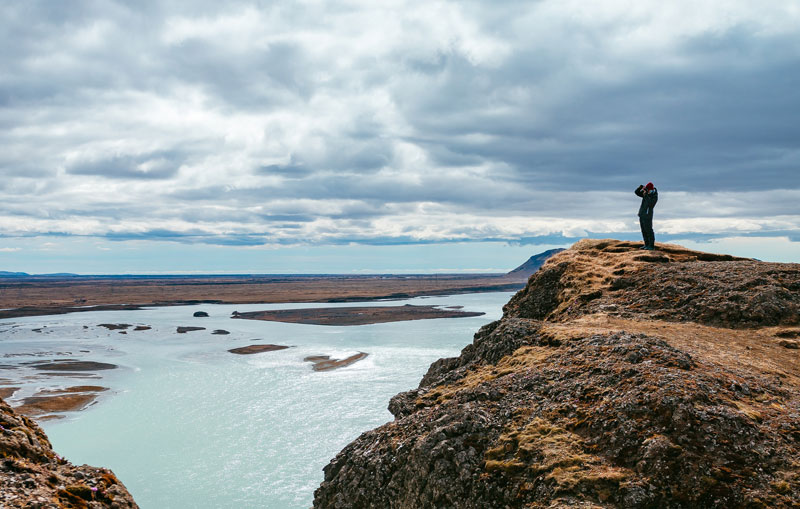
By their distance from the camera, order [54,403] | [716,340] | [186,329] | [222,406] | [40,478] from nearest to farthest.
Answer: [40,478], [716,340], [222,406], [54,403], [186,329]

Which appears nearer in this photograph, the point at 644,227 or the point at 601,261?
the point at 601,261

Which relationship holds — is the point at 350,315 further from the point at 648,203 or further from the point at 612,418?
the point at 612,418

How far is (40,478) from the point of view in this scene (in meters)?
10.1

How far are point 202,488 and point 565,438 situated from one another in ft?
88.0

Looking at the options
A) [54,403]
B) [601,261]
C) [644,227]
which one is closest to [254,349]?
[54,403]

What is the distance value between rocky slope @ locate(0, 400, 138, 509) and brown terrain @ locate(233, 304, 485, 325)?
99.8m

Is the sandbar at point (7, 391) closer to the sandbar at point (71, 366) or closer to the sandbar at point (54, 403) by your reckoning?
the sandbar at point (54, 403)

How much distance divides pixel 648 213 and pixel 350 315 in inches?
4097

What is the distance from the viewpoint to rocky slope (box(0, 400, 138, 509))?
9.37 m

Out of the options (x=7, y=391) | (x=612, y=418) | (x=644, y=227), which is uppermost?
(x=644, y=227)

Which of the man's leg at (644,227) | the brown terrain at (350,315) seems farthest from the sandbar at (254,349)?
the man's leg at (644,227)

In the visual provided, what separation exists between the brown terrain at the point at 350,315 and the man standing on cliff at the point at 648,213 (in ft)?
287

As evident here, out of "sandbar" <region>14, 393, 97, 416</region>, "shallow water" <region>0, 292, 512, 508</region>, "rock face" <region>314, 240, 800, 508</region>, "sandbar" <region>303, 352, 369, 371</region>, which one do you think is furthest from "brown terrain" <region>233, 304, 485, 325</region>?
"rock face" <region>314, 240, 800, 508</region>

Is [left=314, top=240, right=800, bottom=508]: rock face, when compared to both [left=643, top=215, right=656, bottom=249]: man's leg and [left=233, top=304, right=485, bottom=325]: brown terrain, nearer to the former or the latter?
[left=643, top=215, right=656, bottom=249]: man's leg
